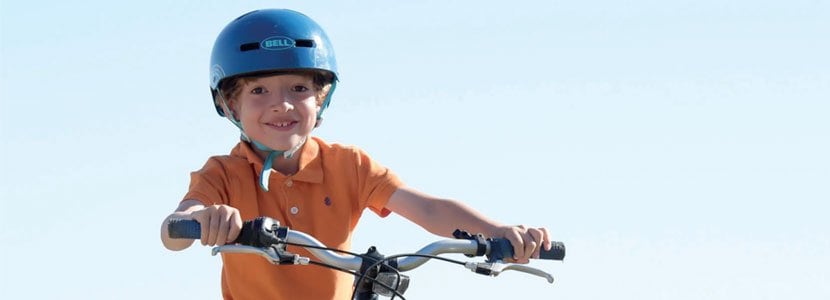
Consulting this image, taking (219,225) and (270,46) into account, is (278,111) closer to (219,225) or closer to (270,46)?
(270,46)

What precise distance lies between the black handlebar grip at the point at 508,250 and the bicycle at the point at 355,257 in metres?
0.18

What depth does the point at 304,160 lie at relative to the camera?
8.03 m

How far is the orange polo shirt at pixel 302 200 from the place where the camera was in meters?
7.59

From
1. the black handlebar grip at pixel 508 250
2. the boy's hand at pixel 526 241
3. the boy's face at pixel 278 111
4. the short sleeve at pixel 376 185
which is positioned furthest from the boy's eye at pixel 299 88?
the black handlebar grip at pixel 508 250

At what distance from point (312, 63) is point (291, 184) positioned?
637 millimetres

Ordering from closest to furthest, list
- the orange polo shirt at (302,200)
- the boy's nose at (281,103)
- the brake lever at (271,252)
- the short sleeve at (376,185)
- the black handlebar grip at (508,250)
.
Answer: the brake lever at (271,252) < the black handlebar grip at (508,250) < the orange polo shirt at (302,200) < the boy's nose at (281,103) < the short sleeve at (376,185)

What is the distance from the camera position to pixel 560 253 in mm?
6746

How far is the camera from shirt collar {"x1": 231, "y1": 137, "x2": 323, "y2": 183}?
7906 mm

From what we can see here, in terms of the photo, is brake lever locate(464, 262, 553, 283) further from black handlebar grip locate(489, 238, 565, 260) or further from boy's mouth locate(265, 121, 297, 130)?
boy's mouth locate(265, 121, 297, 130)

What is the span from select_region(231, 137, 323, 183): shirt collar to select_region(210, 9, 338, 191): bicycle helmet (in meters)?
0.06

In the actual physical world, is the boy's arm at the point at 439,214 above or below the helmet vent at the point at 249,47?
below

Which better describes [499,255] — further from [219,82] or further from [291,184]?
[219,82]

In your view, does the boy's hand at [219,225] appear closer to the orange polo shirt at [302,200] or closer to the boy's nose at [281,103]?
the orange polo shirt at [302,200]

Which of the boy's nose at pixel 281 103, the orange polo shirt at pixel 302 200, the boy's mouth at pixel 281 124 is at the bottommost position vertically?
the orange polo shirt at pixel 302 200
